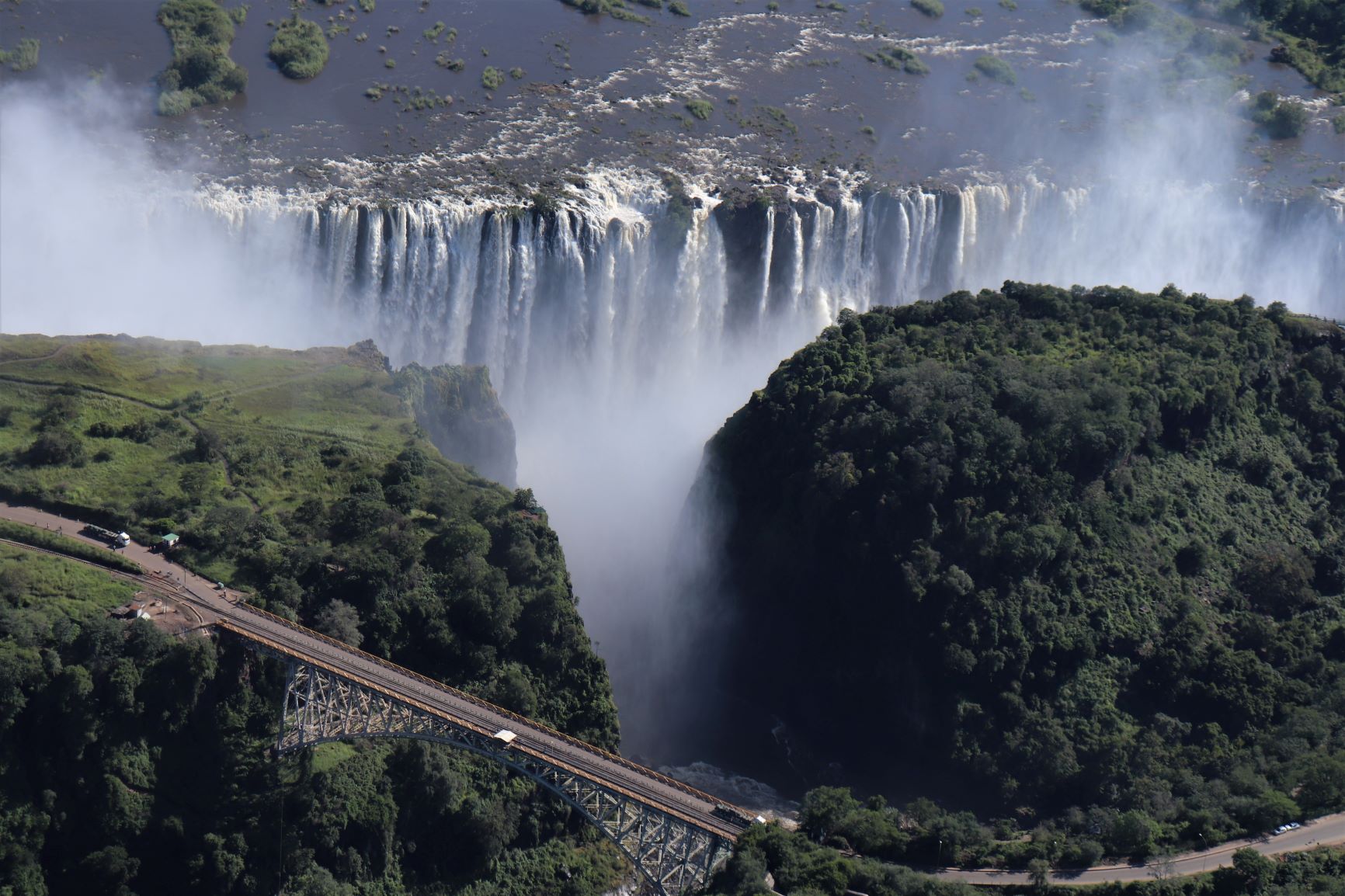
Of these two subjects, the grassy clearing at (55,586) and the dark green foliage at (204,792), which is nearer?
the dark green foliage at (204,792)

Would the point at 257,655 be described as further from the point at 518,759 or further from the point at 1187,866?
the point at 1187,866

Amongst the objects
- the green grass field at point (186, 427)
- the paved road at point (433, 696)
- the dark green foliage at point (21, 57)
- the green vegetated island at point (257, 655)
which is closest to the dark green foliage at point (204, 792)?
the green vegetated island at point (257, 655)

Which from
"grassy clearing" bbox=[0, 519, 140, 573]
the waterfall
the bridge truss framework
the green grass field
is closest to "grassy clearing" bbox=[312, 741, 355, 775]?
the bridge truss framework

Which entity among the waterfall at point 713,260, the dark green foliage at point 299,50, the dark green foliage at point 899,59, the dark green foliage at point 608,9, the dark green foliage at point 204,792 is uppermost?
the dark green foliage at point 608,9

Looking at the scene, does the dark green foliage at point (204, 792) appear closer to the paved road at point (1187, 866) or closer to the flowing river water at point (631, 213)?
the flowing river water at point (631, 213)

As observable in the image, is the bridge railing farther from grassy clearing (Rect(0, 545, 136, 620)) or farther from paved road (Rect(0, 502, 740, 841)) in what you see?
grassy clearing (Rect(0, 545, 136, 620))
